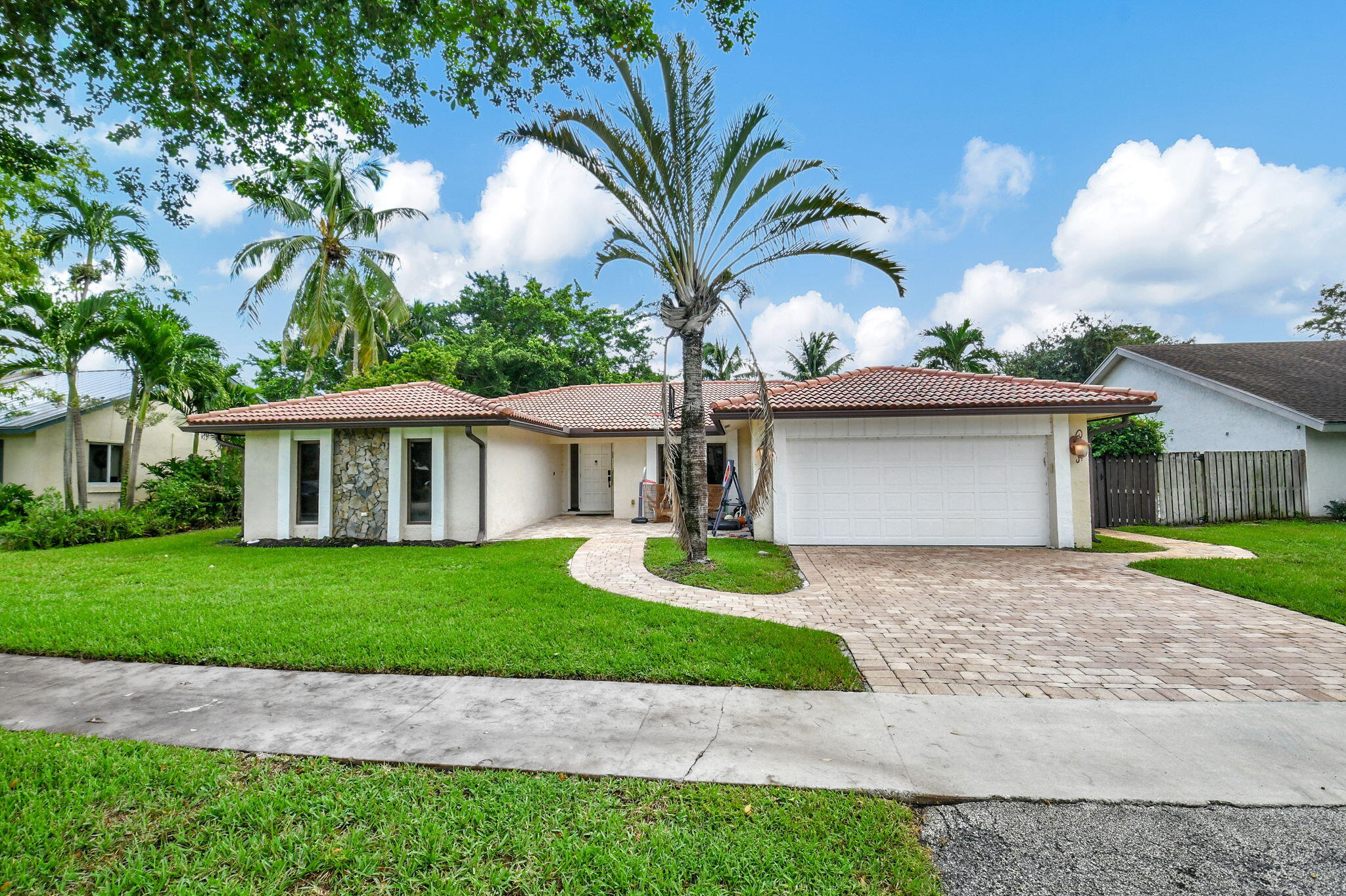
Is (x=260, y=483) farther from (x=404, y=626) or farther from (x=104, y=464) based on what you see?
(x=104, y=464)

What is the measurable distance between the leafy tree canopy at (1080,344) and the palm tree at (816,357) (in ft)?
42.9

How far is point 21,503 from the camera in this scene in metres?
13.9

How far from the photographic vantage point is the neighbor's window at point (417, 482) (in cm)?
1192

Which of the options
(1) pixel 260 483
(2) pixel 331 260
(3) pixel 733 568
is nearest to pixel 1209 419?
(3) pixel 733 568

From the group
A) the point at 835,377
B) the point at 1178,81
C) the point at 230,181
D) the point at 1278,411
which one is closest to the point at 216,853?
the point at 230,181

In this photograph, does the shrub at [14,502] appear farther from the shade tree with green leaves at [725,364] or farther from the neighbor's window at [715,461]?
the shade tree with green leaves at [725,364]

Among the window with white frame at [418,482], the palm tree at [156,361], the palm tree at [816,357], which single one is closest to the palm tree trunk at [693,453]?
the window with white frame at [418,482]

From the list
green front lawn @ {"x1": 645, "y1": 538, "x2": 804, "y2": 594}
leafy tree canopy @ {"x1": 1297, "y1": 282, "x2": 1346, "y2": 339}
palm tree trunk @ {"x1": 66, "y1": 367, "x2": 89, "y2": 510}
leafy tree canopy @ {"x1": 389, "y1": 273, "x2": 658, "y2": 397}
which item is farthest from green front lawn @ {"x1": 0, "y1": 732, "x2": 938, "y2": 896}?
leafy tree canopy @ {"x1": 1297, "y1": 282, "x2": 1346, "y2": 339}

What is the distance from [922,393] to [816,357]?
1706 cm

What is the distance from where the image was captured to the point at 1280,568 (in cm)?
790

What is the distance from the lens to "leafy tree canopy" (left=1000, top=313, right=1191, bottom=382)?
2944 centimetres

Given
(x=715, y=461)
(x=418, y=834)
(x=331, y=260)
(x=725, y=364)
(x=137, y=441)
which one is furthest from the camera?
(x=725, y=364)

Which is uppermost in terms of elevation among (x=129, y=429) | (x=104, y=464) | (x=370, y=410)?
(x=370, y=410)

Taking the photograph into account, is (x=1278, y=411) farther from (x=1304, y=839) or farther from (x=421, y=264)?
(x=421, y=264)
